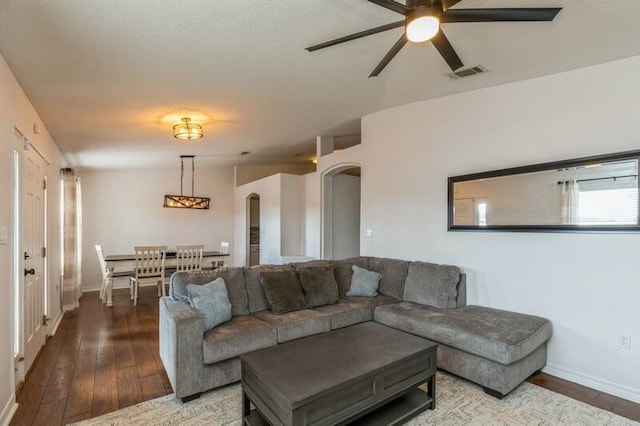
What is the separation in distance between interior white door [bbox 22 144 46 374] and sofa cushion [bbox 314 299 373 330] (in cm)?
265

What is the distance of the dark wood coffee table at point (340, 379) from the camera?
180 centimetres

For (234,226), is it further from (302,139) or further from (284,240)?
(302,139)

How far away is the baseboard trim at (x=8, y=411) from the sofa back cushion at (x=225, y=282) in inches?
48.2

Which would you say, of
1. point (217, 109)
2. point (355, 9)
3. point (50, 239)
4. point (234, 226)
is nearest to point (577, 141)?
point (355, 9)

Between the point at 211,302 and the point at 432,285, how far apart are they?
2.26 meters

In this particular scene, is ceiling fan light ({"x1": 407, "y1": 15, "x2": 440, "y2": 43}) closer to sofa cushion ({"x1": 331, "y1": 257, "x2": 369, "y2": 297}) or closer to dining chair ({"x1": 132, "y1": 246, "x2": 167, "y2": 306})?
sofa cushion ({"x1": 331, "y1": 257, "x2": 369, "y2": 297})

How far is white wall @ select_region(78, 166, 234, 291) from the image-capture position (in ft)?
22.7

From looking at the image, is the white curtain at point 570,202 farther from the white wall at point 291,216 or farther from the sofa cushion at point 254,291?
the white wall at point 291,216

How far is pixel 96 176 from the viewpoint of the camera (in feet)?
22.9

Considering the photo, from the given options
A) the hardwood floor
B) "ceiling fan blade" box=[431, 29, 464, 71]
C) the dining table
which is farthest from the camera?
the dining table

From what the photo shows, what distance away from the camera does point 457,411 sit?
7.80 ft

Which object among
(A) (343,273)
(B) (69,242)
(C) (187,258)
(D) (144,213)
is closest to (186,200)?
(D) (144,213)

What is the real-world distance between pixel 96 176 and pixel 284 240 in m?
4.19

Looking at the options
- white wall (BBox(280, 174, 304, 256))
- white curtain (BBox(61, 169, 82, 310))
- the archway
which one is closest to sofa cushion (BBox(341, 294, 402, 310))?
the archway
